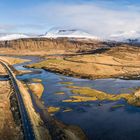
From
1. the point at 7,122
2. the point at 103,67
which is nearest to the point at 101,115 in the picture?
the point at 7,122

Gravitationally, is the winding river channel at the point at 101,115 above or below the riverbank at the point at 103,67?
below

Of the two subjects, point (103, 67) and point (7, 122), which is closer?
point (7, 122)

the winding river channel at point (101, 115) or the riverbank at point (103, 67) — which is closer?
the winding river channel at point (101, 115)

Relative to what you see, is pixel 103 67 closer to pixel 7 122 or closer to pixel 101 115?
pixel 101 115

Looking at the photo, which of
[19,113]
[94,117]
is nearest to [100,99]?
[94,117]

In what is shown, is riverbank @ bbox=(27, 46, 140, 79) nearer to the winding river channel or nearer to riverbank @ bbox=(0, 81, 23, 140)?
the winding river channel

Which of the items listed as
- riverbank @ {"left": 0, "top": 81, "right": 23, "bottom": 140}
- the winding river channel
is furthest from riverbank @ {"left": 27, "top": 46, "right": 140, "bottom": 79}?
riverbank @ {"left": 0, "top": 81, "right": 23, "bottom": 140}

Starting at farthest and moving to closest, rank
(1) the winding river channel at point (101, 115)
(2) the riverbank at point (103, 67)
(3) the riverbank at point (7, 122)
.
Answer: (2) the riverbank at point (103, 67) → (3) the riverbank at point (7, 122) → (1) the winding river channel at point (101, 115)

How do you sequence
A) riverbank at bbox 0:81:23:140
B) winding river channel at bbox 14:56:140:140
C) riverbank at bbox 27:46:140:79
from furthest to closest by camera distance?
1. riverbank at bbox 27:46:140:79
2. riverbank at bbox 0:81:23:140
3. winding river channel at bbox 14:56:140:140

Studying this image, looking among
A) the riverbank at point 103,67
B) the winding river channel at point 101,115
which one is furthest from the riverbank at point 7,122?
the riverbank at point 103,67

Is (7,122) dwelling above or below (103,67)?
below

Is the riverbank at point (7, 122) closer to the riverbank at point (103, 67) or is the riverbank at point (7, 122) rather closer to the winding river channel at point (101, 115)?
the winding river channel at point (101, 115)
